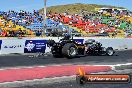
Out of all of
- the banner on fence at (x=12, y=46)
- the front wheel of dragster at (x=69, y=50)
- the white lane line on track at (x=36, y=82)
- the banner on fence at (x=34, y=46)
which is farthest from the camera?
the banner on fence at (x=34, y=46)

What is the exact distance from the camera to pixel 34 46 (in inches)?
982

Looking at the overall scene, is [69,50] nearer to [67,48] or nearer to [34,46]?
[67,48]

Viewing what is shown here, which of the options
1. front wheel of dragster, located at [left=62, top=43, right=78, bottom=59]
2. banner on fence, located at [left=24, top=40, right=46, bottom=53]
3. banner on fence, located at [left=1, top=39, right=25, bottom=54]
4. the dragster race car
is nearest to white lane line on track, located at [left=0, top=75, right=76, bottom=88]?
front wheel of dragster, located at [left=62, top=43, right=78, bottom=59]

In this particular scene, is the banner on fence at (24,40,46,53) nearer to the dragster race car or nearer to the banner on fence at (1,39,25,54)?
the banner on fence at (1,39,25,54)

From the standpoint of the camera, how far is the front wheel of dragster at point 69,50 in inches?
797

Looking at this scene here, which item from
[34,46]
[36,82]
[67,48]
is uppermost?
[67,48]

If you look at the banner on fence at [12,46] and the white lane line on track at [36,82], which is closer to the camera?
the white lane line on track at [36,82]

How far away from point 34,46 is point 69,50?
17.3 feet

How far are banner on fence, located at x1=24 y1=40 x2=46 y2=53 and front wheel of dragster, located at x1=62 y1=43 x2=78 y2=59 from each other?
15.9 feet

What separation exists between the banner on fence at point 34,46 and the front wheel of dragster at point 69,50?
15.9ft

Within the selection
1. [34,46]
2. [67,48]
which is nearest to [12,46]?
[34,46]

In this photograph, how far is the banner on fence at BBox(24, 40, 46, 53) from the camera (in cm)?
2458

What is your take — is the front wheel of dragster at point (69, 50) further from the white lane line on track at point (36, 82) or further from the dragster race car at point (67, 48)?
the white lane line on track at point (36, 82)

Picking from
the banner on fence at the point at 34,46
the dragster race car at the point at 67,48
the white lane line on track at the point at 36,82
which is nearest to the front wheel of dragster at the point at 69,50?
the dragster race car at the point at 67,48
